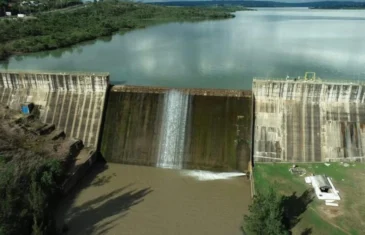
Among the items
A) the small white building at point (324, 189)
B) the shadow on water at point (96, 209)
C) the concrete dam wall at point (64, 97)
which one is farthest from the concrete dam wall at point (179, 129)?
the small white building at point (324, 189)

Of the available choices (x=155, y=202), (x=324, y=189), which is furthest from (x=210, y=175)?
(x=324, y=189)

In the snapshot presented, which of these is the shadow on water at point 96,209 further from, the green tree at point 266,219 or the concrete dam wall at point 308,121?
the concrete dam wall at point 308,121

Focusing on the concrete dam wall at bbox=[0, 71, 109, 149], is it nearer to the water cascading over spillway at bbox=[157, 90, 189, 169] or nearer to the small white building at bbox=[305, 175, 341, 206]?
the water cascading over spillway at bbox=[157, 90, 189, 169]

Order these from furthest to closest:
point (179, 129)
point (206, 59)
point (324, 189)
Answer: point (206, 59) → point (179, 129) → point (324, 189)

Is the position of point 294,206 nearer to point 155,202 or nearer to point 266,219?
point 266,219

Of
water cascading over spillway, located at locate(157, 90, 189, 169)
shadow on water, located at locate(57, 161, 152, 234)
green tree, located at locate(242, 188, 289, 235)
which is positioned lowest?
shadow on water, located at locate(57, 161, 152, 234)

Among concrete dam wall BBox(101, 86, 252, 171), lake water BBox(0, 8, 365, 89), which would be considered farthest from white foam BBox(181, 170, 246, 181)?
lake water BBox(0, 8, 365, 89)

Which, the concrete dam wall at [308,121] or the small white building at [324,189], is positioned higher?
the concrete dam wall at [308,121]
